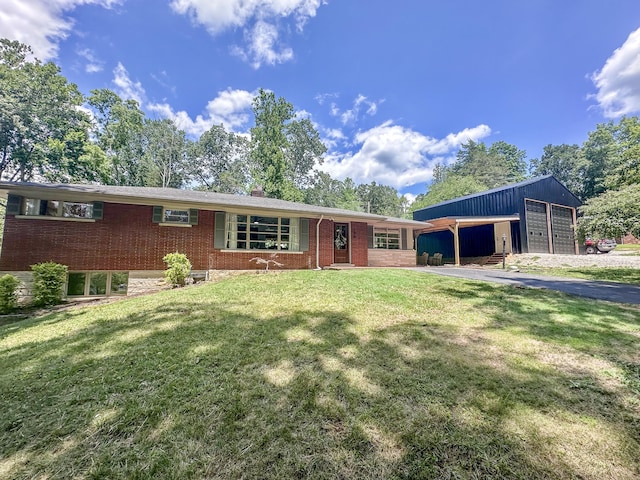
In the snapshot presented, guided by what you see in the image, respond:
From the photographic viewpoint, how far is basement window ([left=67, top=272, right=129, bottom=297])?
8656mm

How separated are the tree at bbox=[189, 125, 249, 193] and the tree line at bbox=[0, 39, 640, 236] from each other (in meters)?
0.11

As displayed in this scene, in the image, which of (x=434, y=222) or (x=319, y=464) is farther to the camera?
(x=434, y=222)

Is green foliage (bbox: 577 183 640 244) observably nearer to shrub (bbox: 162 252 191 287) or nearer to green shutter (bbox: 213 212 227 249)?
green shutter (bbox: 213 212 227 249)

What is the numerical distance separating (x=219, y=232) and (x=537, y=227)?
18885mm

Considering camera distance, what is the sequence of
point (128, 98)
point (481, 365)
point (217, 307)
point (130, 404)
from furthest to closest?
point (128, 98)
point (217, 307)
point (481, 365)
point (130, 404)

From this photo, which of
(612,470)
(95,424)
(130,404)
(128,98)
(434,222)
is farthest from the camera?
(128,98)

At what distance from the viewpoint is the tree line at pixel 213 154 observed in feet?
57.3

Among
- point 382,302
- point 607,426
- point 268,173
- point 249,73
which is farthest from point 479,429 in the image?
point 268,173

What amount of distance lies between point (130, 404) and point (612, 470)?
3.42 m

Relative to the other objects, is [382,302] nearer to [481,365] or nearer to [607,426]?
[481,365]

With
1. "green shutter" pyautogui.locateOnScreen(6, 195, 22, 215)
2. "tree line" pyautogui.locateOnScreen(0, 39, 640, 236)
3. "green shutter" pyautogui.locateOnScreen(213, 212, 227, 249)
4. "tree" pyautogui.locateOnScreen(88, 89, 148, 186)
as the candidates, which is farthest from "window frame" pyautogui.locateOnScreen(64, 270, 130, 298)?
"tree" pyautogui.locateOnScreen(88, 89, 148, 186)

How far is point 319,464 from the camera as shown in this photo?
5.48ft

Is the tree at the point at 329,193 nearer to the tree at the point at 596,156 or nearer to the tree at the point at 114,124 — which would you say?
the tree at the point at 114,124

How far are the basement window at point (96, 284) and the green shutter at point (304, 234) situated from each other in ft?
20.4
